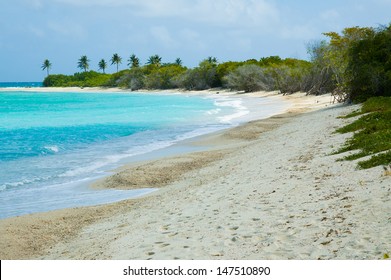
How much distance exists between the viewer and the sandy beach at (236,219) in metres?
6.69

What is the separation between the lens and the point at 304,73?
2341 inches

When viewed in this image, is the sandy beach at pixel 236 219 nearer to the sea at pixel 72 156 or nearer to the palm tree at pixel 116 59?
the sea at pixel 72 156

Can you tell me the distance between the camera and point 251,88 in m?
82.2

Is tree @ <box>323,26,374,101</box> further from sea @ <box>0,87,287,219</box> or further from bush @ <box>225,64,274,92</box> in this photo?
bush @ <box>225,64,274,92</box>

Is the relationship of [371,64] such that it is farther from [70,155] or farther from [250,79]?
[250,79]

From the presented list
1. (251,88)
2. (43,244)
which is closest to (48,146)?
(43,244)

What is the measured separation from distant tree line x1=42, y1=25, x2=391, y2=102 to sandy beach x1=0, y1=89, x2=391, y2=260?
16700 millimetres

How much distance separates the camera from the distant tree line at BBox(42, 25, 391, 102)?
95.5 feet

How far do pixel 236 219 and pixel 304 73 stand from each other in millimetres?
53264

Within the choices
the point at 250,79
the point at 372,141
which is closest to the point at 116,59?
the point at 250,79

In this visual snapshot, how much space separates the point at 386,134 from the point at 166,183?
565 cm

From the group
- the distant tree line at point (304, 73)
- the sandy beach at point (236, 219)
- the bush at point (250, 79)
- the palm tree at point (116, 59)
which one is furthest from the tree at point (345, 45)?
the palm tree at point (116, 59)

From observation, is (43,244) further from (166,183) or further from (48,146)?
(48,146)

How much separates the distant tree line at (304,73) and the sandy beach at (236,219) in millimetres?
16700
